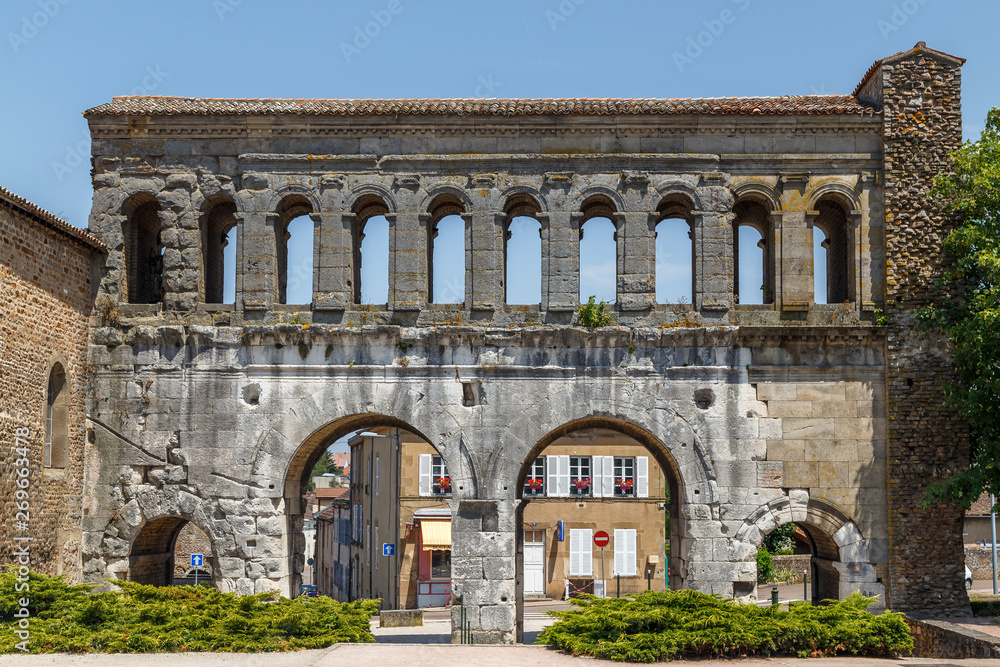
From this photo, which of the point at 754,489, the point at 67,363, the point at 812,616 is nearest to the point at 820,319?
the point at 754,489

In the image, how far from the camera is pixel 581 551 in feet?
107

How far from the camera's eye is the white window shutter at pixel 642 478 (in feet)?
108

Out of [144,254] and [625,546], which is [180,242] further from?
[625,546]

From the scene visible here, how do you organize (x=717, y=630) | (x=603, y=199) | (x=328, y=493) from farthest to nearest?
1. (x=328, y=493)
2. (x=603, y=199)
3. (x=717, y=630)

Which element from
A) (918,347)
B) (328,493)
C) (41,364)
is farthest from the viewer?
(328,493)

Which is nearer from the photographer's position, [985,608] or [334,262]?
[985,608]

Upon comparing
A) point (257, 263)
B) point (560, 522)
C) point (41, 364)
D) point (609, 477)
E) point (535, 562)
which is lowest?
point (535, 562)

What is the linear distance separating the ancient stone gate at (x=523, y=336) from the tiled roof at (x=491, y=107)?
71 mm

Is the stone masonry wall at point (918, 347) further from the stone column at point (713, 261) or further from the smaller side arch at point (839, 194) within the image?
the stone column at point (713, 261)

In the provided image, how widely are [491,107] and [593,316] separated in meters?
4.12

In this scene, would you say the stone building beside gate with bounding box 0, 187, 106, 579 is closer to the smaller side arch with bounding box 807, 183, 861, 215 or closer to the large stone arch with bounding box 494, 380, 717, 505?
the large stone arch with bounding box 494, 380, 717, 505

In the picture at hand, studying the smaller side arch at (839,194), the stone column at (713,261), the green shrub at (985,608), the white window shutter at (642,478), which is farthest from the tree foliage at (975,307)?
the white window shutter at (642,478)

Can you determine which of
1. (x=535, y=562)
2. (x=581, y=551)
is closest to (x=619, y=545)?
(x=581, y=551)

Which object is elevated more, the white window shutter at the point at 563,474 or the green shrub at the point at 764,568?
the white window shutter at the point at 563,474
